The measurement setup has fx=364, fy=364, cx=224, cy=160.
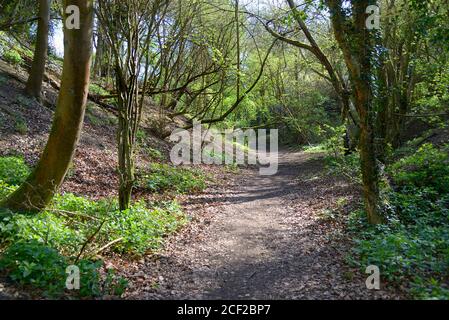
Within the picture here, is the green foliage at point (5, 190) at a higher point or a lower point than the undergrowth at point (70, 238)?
higher

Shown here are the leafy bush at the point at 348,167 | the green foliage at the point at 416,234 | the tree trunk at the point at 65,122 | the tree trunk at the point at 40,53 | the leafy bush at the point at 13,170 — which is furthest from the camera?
the tree trunk at the point at 40,53

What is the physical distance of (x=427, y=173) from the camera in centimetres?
912

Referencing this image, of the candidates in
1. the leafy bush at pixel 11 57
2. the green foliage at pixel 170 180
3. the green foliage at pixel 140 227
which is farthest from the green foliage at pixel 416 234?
the leafy bush at pixel 11 57

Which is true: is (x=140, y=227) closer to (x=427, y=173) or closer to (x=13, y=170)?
(x=13, y=170)

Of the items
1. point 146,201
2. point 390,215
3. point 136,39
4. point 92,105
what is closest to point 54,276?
point 146,201

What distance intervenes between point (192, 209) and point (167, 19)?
10.9 meters

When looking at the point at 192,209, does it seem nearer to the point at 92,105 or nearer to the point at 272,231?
the point at 272,231

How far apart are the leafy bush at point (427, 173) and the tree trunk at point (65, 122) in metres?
7.61

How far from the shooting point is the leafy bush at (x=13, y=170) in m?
7.89

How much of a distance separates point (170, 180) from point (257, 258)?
5.31 metres

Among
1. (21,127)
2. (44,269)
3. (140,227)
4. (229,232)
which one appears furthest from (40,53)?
(44,269)

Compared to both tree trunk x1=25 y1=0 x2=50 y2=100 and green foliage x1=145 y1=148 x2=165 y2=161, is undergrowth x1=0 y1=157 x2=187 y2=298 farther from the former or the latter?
green foliage x1=145 y1=148 x2=165 y2=161

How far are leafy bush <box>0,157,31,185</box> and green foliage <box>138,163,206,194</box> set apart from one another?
9.71 ft

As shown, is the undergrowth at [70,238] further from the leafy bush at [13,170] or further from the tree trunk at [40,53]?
the tree trunk at [40,53]
